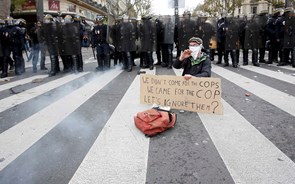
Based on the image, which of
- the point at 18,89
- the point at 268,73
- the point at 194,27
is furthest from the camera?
the point at 194,27

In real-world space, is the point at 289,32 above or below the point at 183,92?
above

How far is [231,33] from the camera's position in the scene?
10.2m

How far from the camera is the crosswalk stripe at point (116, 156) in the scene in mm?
2682

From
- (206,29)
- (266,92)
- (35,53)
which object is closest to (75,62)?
(35,53)

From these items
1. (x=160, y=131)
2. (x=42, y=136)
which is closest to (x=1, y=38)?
(x=42, y=136)

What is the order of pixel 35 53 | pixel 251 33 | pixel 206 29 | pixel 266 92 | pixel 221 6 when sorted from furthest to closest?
pixel 221 6 → pixel 35 53 → pixel 206 29 → pixel 251 33 → pixel 266 92

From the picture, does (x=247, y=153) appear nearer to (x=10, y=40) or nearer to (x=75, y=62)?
(x=75, y=62)

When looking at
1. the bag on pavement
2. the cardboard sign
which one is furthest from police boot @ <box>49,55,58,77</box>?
the bag on pavement

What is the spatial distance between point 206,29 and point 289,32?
289cm

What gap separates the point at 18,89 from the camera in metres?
7.26

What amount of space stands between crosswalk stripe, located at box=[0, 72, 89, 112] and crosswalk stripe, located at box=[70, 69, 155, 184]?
2565mm

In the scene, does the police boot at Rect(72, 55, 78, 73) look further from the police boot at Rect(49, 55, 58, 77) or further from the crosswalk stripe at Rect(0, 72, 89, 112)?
the crosswalk stripe at Rect(0, 72, 89, 112)

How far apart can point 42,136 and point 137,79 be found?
15.1ft

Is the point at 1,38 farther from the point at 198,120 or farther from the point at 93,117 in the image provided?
the point at 198,120
